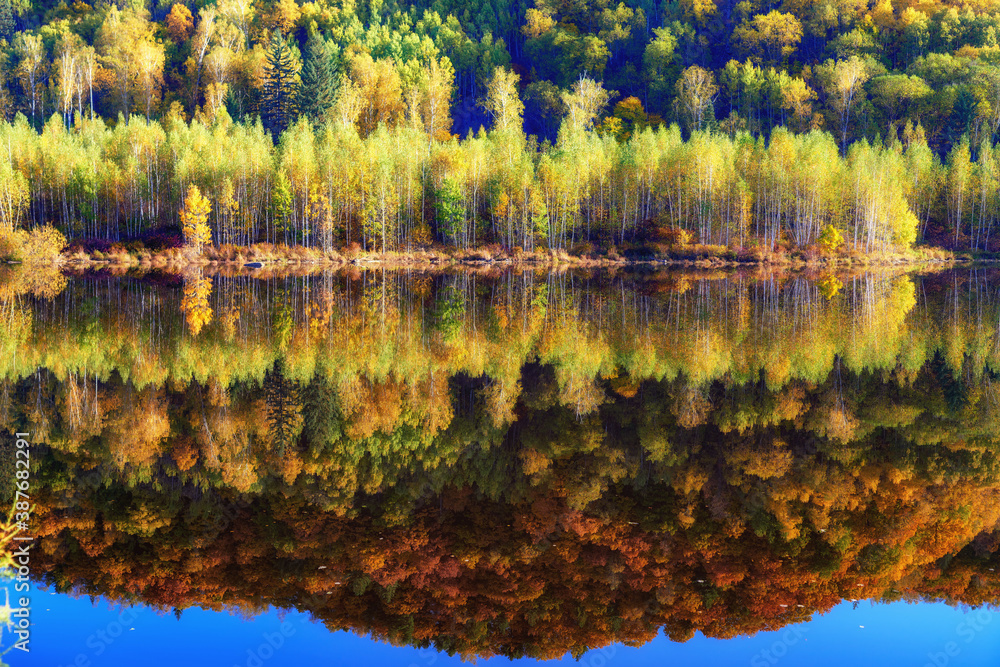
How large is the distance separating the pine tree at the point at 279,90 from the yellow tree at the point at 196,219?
91.8 feet

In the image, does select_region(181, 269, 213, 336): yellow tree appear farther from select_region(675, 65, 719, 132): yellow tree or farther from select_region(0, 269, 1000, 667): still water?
select_region(675, 65, 719, 132): yellow tree

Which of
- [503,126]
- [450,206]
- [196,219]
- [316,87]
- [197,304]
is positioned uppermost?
[316,87]

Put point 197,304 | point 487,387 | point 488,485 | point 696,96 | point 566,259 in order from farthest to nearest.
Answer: point 696,96 → point 566,259 → point 197,304 → point 487,387 → point 488,485

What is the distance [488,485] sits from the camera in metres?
13.5

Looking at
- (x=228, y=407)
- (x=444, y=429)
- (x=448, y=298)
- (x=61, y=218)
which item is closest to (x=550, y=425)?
(x=444, y=429)

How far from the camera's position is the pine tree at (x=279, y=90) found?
282 feet

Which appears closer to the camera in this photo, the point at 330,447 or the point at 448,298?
the point at 330,447

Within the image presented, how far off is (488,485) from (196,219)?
52.4 m

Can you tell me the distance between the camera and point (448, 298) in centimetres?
3897

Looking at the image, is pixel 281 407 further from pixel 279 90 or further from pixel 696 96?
pixel 696 96

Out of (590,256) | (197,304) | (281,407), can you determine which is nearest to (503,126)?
(590,256)

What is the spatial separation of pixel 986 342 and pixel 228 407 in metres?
23.9

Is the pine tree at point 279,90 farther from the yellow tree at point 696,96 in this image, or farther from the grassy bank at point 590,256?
the yellow tree at point 696,96

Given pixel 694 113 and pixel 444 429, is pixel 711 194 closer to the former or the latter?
pixel 694 113
